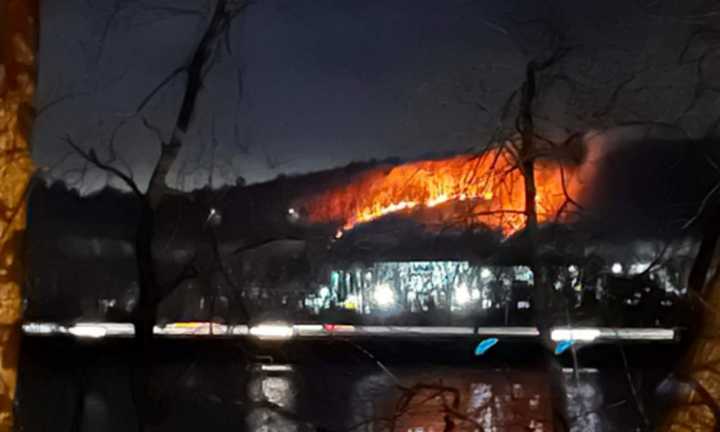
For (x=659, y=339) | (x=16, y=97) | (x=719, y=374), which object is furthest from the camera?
(x=16, y=97)

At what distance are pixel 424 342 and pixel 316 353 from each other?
54 cm

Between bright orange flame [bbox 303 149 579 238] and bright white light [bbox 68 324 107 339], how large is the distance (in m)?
1.21

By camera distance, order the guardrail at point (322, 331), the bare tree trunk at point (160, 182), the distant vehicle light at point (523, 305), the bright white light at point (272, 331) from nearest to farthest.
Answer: the guardrail at point (322, 331) → the distant vehicle light at point (523, 305) → the bright white light at point (272, 331) → the bare tree trunk at point (160, 182)

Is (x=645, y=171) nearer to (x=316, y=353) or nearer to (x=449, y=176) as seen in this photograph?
(x=449, y=176)

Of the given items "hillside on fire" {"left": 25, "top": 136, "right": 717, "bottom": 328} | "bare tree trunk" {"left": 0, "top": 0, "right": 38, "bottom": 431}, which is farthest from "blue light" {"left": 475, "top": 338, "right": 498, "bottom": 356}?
"bare tree trunk" {"left": 0, "top": 0, "right": 38, "bottom": 431}

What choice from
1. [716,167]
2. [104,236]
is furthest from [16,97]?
[716,167]

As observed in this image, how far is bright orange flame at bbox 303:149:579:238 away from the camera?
12.3 feet

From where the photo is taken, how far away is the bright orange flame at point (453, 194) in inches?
148

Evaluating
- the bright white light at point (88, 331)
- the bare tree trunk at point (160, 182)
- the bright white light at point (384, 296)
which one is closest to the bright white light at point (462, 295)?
the bright white light at point (384, 296)

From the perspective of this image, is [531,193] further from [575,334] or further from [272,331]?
[272,331]

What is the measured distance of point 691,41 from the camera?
3.69 m

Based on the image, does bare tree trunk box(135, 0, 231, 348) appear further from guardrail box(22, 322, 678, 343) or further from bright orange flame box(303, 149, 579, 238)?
bright orange flame box(303, 149, 579, 238)

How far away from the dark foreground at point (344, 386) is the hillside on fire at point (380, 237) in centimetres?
18

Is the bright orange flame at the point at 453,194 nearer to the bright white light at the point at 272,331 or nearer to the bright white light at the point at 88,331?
the bright white light at the point at 272,331
